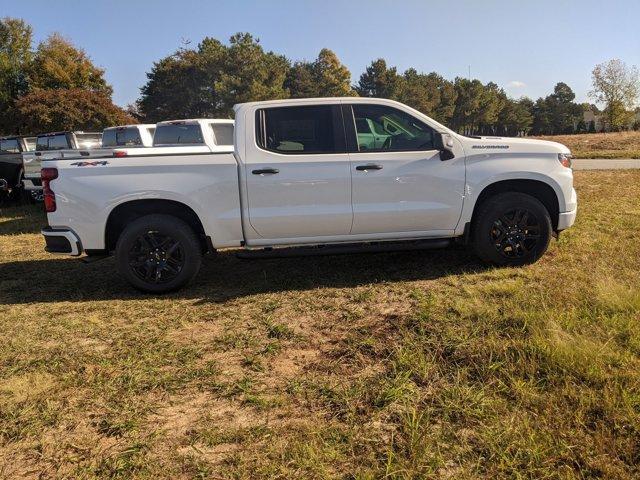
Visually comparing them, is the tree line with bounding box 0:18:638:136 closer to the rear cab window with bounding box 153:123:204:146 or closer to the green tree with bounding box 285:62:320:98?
the green tree with bounding box 285:62:320:98

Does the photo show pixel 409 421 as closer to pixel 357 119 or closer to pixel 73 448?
pixel 73 448

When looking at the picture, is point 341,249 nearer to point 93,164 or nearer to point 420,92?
point 93,164

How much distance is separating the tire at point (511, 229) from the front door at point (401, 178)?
12.3 inches

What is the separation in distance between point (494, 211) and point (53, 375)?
4.07m

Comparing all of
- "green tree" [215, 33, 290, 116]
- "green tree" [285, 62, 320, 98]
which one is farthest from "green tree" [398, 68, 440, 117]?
"green tree" [215, 33, 290, 116]

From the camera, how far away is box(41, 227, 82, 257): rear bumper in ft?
14.5

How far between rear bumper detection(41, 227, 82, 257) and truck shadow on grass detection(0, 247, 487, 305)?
522 millimetres

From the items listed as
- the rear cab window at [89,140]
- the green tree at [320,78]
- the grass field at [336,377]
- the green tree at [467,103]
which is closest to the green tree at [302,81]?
the green tree at [320,78]

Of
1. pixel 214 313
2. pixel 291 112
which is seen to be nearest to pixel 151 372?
pixel 214 313

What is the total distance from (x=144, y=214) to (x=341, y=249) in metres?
1.98

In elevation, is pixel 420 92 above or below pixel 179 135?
above

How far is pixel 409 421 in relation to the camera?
238 cm

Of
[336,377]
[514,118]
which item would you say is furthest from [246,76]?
[514,118]

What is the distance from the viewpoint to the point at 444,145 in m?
4.51
